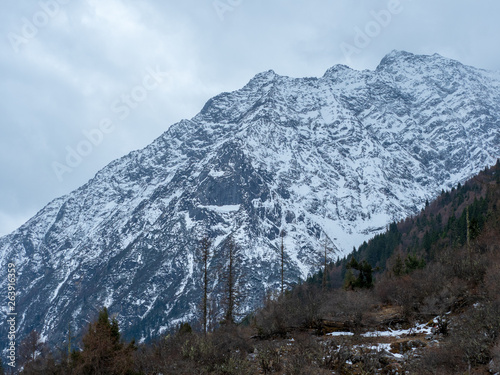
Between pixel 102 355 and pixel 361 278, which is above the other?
pixel 361 278

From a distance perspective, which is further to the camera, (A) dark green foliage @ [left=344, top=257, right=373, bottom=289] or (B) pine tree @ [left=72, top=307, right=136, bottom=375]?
(A) dark green foliage @ [left=344, top=257, right=373, bottom=289]

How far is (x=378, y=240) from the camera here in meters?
128

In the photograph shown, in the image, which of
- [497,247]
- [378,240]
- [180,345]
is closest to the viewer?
[180,345]

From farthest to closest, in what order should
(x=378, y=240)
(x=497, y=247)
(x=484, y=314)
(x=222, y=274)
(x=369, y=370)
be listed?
(x=378, y=240), (x=222, y=274), (x=497, y=247), (x=484, y=314), (x=369, y=370)

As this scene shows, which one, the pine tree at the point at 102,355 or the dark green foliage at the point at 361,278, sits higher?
the dark green foliage at the point at 361,278

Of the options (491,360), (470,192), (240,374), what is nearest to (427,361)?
(491,360)

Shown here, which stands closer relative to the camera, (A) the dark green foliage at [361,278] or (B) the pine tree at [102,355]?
(B) the pine tree at [102,355]

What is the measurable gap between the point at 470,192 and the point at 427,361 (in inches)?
5164

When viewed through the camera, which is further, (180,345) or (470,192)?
(470,192)

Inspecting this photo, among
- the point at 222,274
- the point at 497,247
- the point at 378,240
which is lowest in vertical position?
the point at 497,247

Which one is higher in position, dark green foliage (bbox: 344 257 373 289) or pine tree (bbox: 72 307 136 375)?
dark green foliage (bbox: 344 257 373 289)

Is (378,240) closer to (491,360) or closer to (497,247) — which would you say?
(497,247)

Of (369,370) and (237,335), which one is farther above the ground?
(237,335)

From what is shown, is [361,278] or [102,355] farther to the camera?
[361,278]
